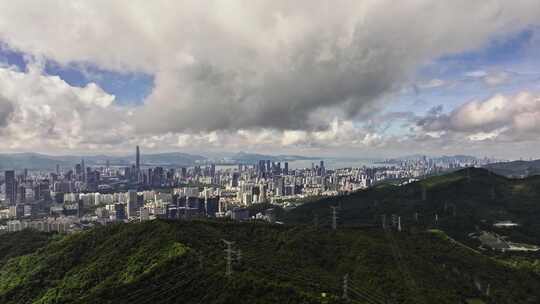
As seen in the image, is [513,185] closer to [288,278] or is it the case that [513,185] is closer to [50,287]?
[288,278]

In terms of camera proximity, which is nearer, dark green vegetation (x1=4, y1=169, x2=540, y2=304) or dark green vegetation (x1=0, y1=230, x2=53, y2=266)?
dark green vegetation (x1=4, y1=169, x2=540, y2=304)

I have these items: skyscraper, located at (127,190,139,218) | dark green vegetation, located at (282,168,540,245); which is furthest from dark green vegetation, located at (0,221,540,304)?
skyscraper, located at (127,190,139,218)

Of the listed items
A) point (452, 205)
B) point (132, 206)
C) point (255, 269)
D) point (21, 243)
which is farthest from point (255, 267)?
point (132, 206)

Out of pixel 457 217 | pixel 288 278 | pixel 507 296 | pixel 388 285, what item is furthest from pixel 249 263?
pixel 457 217

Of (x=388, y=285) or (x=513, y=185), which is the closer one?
(x=388, y=285)

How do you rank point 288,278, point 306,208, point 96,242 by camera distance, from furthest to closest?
1. point 306,208
2. point 96,242
3. point 288,278

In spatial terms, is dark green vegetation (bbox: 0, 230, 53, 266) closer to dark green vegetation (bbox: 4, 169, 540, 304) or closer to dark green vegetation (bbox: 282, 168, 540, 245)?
dark green vegetation (bbox: 4, 169, 540, 304)
